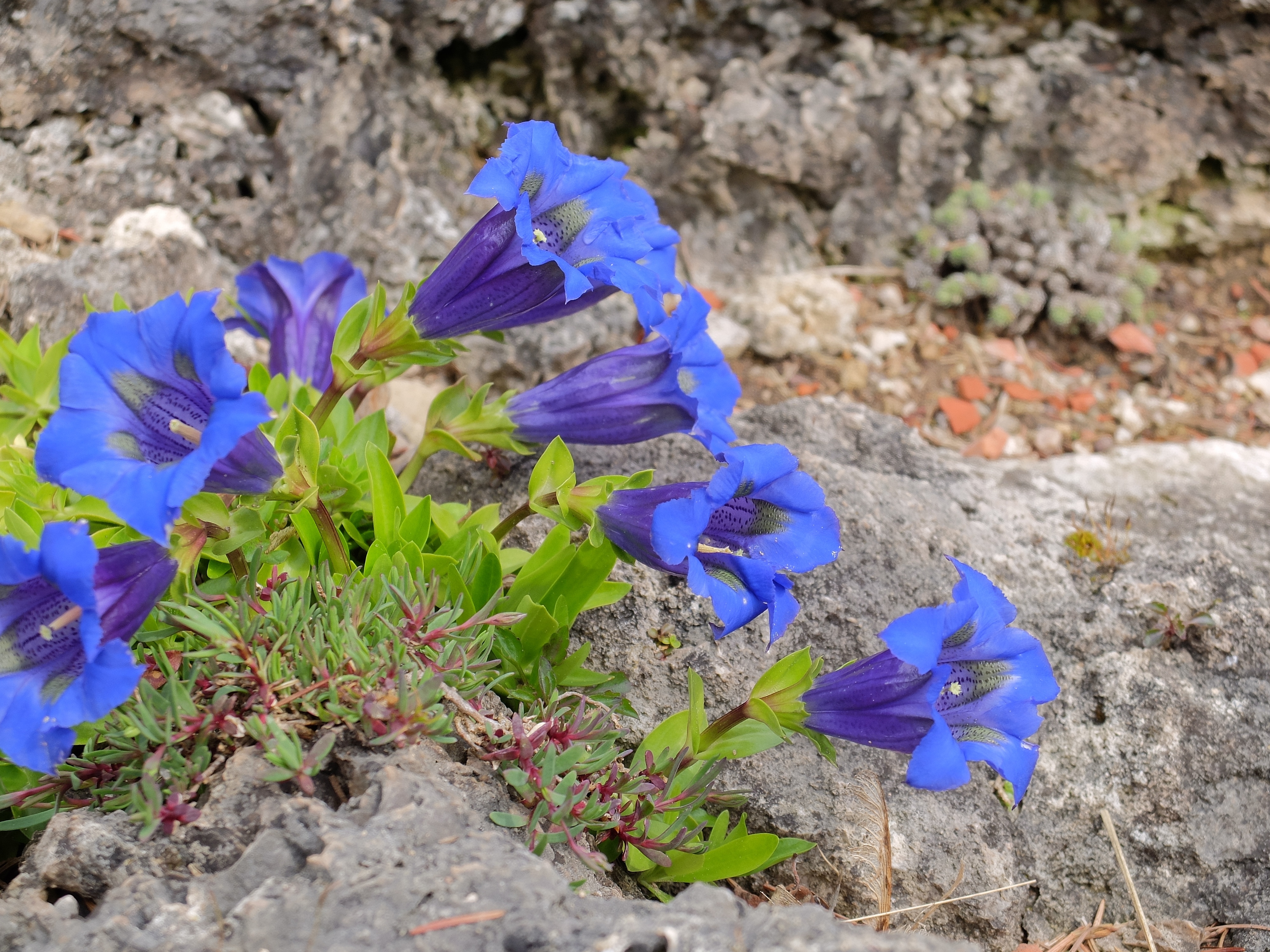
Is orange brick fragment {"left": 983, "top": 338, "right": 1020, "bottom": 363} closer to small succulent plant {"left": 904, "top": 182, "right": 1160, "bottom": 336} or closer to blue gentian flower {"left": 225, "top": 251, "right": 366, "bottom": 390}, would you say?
small succulent plant {"left": 904, "top": 182, "right": 1160, "bottom": 336}

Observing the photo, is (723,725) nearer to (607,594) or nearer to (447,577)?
(607,594)

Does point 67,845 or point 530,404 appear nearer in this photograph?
point 67,845

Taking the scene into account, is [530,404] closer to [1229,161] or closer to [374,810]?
[374,810]

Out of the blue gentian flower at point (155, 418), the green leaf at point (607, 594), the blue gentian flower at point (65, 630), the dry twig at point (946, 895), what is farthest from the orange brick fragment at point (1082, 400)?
the blue gentian flower at point (65, 630)

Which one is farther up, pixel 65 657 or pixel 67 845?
pixel 65 657

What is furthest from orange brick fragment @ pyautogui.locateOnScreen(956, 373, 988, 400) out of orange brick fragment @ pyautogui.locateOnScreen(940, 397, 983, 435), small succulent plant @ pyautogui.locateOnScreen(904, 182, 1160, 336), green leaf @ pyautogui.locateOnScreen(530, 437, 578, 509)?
green leaf @ pyautogui.locateOnScreen(530, 437, 578, 509)

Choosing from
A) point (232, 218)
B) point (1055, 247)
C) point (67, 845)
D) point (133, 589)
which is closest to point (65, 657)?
point (133, 589)

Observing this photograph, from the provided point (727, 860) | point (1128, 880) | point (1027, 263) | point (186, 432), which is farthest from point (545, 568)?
point (1027, 263)
